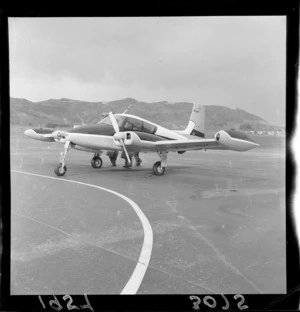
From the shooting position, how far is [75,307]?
2018mm

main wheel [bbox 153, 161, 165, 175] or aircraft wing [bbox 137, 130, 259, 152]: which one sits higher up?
aircraft wing [bbox 137, 130, 259, 152]

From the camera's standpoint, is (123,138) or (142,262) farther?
(123,138)

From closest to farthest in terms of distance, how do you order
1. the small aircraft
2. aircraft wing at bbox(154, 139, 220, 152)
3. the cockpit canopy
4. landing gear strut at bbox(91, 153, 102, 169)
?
aircraft wing at bbox(154, 139, 220, 152) < the small aircraft < the cockpit canopy < landing gear strut at bbox(91, 153, 102, 169)

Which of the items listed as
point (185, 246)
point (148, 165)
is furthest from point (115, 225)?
point (148, 165)

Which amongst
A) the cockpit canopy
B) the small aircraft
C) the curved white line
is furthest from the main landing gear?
the curved white line

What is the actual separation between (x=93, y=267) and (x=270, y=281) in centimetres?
167

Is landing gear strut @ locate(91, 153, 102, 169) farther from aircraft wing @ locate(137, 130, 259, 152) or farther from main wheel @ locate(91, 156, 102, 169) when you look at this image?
aircraft wing @ locate(137, 130, 259, 152)

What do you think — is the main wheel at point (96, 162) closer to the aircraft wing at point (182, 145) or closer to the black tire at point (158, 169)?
the black tire at point (158, 169)

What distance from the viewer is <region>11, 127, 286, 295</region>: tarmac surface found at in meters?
2.21

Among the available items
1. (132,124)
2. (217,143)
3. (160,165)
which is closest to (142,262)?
(217,143)

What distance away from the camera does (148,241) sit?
324 centimetres

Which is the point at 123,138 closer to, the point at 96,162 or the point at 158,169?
the point at 158,169

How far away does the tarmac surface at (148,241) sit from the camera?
2207 millimetres
